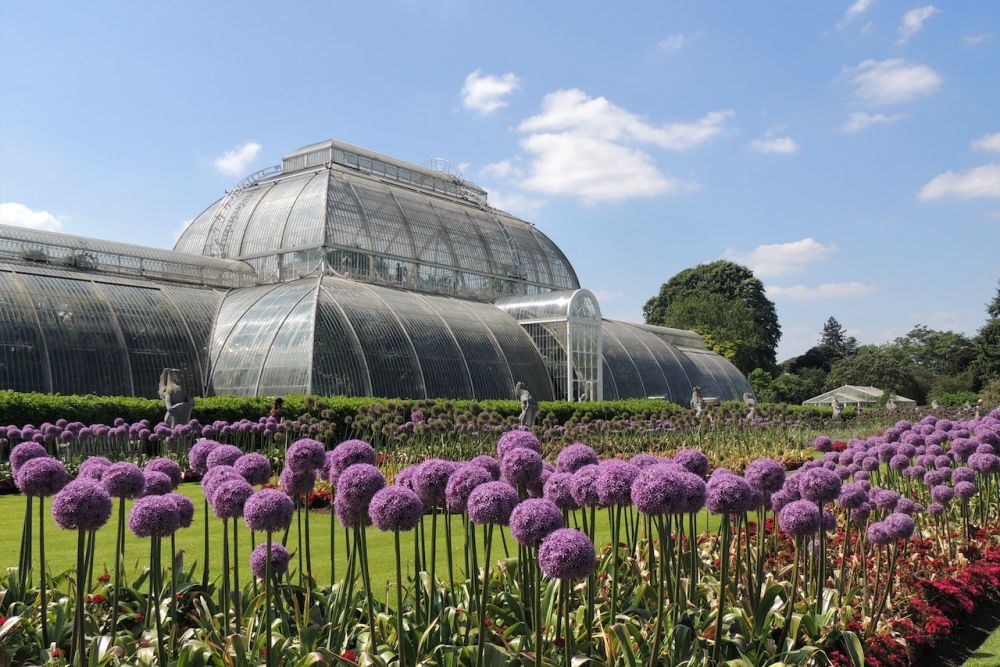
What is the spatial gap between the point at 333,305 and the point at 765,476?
26.4m

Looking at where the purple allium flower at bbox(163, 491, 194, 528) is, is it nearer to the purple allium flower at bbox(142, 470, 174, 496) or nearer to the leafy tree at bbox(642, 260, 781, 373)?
the purple allium flower at bbox(142, 470, 174, 496)

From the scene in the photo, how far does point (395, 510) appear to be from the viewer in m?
4.74

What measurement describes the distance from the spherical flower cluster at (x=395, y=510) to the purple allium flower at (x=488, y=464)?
1082 mm

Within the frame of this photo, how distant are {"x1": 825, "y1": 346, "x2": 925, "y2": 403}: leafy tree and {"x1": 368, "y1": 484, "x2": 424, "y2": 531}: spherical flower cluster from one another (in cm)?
8127

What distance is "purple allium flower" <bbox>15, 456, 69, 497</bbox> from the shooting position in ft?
17.0

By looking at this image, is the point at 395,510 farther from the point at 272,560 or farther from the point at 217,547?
the point at 217,547

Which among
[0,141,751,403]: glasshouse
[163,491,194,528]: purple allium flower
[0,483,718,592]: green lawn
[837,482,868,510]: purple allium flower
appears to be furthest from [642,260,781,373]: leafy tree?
[163,491,194,528]: purple allium flower

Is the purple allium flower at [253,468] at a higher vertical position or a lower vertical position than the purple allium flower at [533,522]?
higher

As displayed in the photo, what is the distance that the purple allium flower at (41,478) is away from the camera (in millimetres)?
5188

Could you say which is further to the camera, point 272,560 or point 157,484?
point 157,484

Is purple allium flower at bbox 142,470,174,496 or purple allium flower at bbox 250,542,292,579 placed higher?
purple allium flower at bbox 142,470,174,496

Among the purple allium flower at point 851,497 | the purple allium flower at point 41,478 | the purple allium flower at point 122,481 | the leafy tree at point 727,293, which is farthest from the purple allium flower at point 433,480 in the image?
the leafy tree at point 727,293

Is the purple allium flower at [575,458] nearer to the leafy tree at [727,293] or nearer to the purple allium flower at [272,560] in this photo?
the purple allium flower at [272,560]

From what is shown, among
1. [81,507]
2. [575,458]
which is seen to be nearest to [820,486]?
[575,458]
